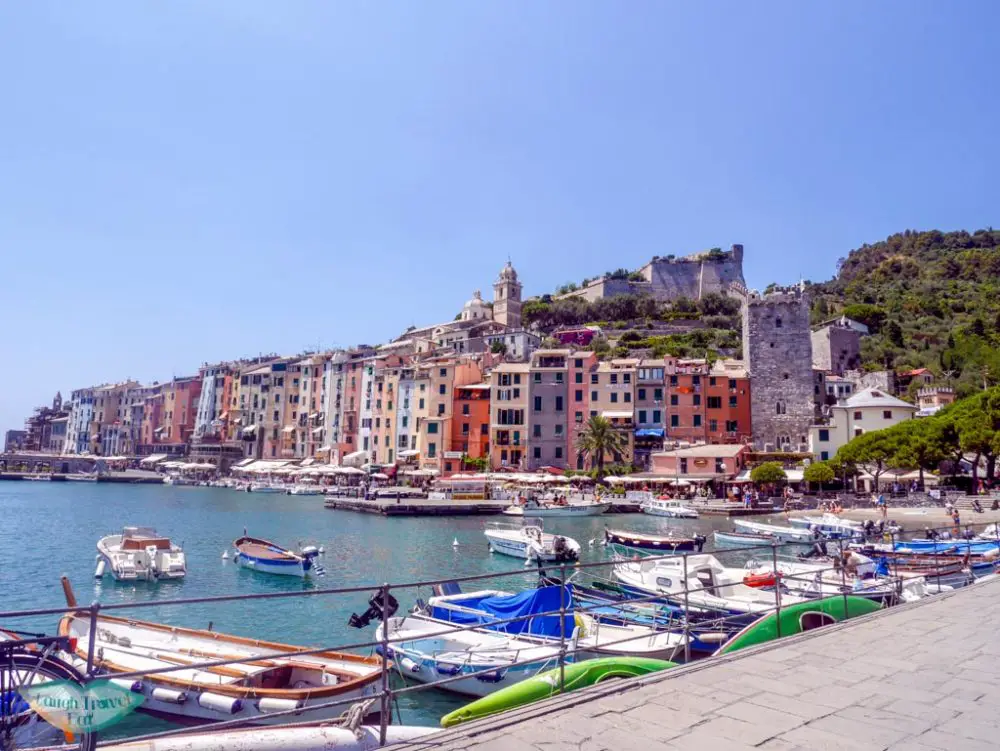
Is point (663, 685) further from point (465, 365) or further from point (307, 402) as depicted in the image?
point (307, 402)

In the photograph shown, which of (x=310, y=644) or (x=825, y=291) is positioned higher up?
(x=825, y=291)

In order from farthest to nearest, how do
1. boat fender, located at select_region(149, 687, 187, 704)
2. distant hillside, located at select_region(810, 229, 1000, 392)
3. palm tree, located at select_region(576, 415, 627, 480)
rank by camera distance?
1. distant hillside, located at select_region(810, 229, 1000, 392)
2. palm tree, located at select_region(576, 415, 627, 480)
3. boat fender, located at select_region(149, 687, 187, 704)

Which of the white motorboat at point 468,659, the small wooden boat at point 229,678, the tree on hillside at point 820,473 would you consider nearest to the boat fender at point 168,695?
the small wooden boat at point 229,678

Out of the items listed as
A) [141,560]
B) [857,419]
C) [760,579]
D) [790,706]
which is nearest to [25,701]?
[790,706]

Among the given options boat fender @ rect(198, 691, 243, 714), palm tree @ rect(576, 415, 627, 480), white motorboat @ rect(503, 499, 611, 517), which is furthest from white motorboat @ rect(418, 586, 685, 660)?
palm tree @ rect(576, 415, 627, 480)

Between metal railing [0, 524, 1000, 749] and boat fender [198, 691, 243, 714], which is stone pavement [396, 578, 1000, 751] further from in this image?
boat fender [198, 691, 243, 714]

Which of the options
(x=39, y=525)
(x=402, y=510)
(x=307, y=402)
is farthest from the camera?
(x=307, y=402)

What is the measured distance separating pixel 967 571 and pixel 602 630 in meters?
10.8

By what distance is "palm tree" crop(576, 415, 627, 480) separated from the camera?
61.3 m

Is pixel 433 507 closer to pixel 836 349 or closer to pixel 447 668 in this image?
pixel 447 668

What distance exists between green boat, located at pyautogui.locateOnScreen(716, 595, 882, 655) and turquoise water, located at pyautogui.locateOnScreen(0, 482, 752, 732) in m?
4.73

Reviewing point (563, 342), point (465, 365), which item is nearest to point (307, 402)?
point (465, 365)

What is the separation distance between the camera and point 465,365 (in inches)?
3100

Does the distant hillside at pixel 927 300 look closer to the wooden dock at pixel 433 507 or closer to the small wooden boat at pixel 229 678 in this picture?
the wooden dock at pixel 433 507
